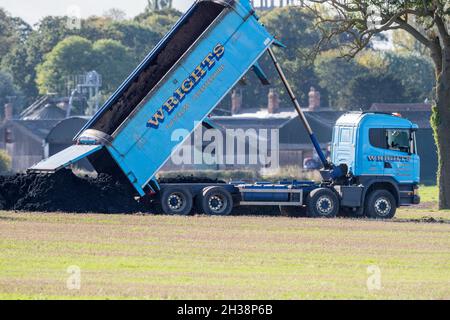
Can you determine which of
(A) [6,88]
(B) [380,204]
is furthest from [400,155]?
(A) [6,88]

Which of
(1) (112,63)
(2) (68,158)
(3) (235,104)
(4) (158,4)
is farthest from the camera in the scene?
(4) (158,4)

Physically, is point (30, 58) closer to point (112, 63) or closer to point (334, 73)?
point (112, 63)

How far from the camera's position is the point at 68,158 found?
3556 centimetres

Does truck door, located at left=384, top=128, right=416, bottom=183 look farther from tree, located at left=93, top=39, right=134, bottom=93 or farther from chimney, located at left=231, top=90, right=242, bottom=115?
tree, located at left=93, top=39, right=134, bottom=93

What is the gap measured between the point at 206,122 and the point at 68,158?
4473 millimetres

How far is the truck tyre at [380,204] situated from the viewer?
37219 mm

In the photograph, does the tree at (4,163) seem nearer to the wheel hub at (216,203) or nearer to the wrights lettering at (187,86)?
the wheel hub at (216,203)

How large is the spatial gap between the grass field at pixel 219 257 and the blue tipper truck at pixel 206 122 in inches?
60.7

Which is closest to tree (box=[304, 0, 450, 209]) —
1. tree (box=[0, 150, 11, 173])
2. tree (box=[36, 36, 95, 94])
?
tree (box=[0, 150, 11, 173])

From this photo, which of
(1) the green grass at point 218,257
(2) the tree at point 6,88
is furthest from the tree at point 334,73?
(1) the green grass at point 218,257

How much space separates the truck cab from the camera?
1457 inches

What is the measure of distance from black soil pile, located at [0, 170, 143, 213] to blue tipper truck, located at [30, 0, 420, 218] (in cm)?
37

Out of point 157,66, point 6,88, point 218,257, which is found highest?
point 6,88
